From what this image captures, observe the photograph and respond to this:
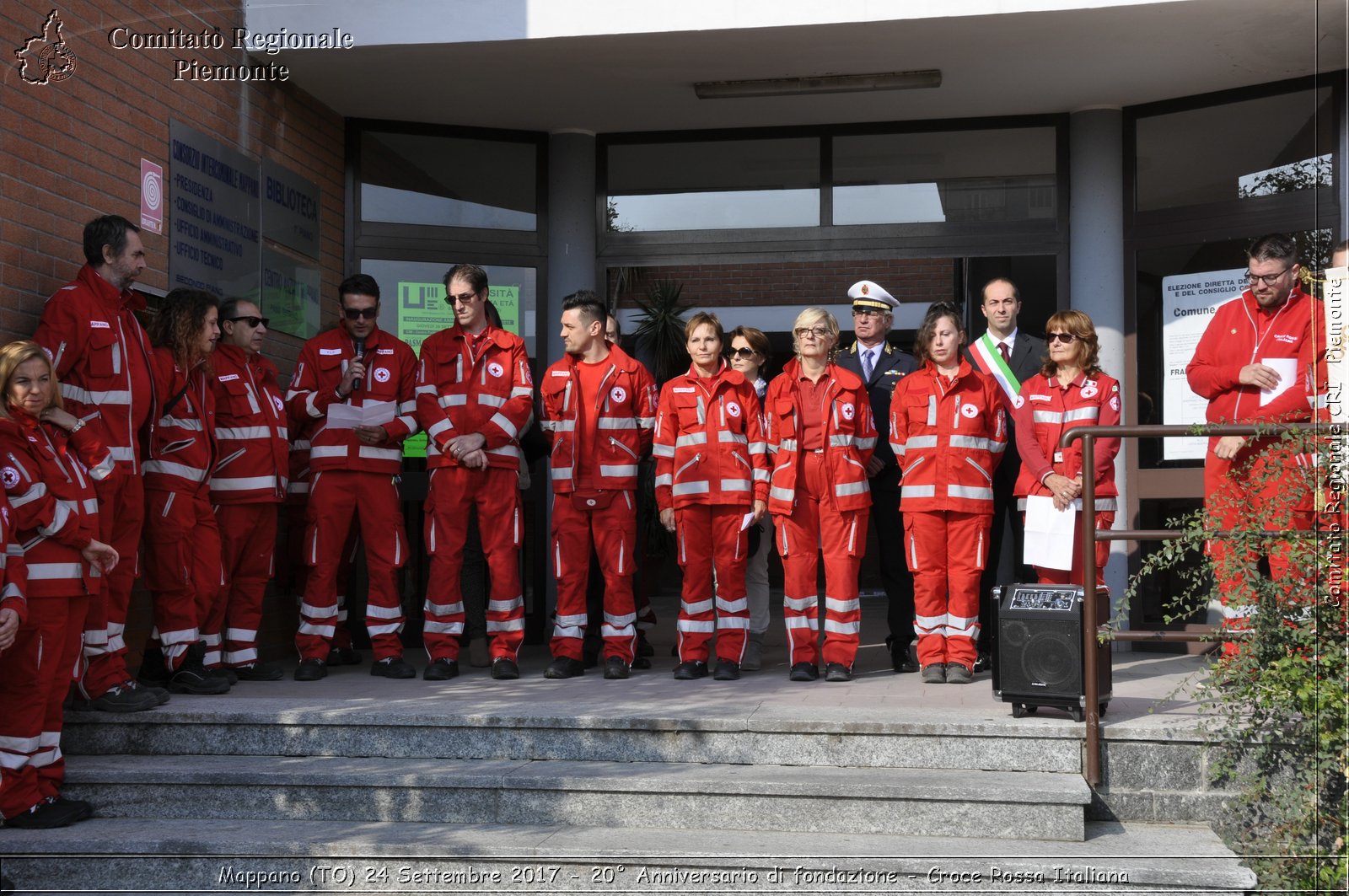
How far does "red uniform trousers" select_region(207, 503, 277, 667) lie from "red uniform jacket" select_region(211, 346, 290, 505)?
9cm

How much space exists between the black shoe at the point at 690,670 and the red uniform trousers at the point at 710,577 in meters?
0.03

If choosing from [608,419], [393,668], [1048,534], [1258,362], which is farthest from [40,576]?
[1258,362]

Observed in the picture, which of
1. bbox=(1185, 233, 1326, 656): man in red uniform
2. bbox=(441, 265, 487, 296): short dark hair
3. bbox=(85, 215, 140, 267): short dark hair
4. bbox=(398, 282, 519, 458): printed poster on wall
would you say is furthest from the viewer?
bbox=(398, 282, 519, 458): printed poster on wall

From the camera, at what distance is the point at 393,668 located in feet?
23.7

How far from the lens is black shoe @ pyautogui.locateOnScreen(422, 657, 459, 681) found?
7.11 m

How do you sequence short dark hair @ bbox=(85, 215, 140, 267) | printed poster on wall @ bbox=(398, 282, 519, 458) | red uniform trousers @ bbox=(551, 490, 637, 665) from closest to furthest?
1. short dark hair @ bbox=(85, 215, 140, 267)
2. red uniform trousers @ bbox=(551, 490, 637, 665)
3. printed poster on wall @ bbox=(398, 282, 519, 458)

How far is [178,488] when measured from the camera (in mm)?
6531

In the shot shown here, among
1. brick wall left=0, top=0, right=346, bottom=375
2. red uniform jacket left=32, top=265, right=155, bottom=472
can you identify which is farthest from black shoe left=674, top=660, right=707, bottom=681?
brick wall left=0, top=0, right=346, bottom=375

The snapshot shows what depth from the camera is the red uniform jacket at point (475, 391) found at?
283 inches

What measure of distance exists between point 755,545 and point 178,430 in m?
3.30

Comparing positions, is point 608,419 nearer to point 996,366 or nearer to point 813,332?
point 813,332

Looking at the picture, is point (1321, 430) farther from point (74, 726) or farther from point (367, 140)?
point (367, 140)

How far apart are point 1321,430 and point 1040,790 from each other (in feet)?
5.91

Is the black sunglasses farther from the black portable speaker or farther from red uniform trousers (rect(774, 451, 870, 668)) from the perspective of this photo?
the black portable speaker
